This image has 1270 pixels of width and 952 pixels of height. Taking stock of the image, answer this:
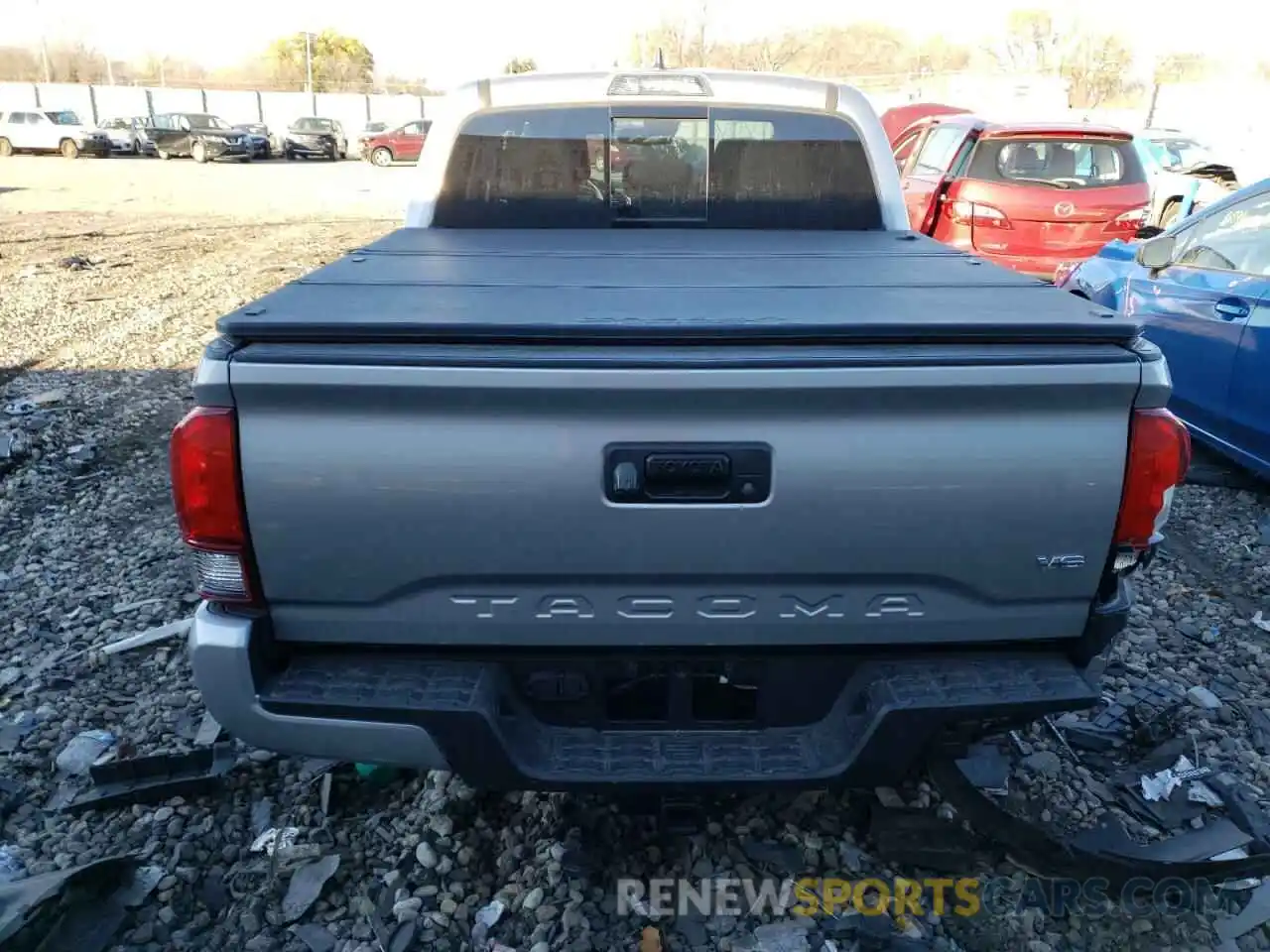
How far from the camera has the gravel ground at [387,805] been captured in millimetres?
2639

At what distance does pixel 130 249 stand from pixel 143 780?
547 inches

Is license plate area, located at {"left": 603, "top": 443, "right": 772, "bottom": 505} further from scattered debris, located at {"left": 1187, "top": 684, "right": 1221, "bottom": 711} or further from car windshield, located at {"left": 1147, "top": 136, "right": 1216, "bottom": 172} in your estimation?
car windshield, located at {"left": 1147, "top": 136, "right": 1216, "bottom": 172}

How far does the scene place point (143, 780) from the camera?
3.14 metres

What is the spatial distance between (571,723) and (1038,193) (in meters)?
8.00

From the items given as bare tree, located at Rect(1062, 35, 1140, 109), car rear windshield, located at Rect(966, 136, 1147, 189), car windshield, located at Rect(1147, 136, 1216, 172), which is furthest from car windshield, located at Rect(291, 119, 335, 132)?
bare tree, located at Rect(1062, 35, 1140, 109)

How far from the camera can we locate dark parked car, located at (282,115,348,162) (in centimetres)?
3712

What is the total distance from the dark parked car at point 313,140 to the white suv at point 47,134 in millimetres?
6283

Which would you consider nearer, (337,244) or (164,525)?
(164,525)

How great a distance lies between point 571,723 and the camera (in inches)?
93.7

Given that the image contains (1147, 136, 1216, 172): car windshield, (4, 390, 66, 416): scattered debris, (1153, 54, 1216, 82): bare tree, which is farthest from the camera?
(1153, 54, 1216, 82): bare tree

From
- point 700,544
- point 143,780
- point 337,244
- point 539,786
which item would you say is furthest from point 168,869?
point 337,244

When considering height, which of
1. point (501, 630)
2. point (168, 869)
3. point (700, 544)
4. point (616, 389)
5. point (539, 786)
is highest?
point (616, 389)

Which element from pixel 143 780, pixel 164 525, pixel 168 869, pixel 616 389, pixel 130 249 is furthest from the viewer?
pixel 130 249

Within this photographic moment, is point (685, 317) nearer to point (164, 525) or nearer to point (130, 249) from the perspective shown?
point (164, 525)
